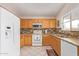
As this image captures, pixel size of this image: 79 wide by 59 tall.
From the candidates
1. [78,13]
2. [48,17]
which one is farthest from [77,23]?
[48,17]

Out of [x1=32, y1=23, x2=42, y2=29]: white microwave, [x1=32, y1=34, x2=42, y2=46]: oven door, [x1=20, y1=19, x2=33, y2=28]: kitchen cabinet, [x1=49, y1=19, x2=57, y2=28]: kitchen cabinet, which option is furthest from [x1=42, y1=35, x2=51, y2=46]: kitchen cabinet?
[x1=20, y1=19, x2=33, y2=28]: kitchen cabinet

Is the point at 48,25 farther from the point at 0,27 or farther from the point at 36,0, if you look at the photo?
the point at 36,0

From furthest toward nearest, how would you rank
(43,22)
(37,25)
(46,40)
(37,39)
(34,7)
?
1. (43,22)
2. (37,25)
3. (37,39)
4. (46,40)
5. (34,7)

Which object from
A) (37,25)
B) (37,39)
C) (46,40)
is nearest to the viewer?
(46,40)

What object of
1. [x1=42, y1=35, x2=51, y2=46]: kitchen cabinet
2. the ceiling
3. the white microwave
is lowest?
[x1=42, y1=35, x2=51, y2=46]: kitchen cabinet

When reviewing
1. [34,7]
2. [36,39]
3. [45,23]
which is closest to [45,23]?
[45,23]

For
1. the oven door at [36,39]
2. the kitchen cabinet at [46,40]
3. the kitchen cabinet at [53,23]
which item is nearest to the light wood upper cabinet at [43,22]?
the kitchen cabinet at [53,23]

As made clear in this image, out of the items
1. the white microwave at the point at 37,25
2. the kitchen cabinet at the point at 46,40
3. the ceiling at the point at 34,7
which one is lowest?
the kitchen cabinet at the point at 46,40

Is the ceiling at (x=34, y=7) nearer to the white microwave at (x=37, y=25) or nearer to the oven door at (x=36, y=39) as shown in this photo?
the white microwave at (x=37, y=25)

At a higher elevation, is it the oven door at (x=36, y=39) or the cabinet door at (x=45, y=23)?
the cabinet door at (x=45, y=23)

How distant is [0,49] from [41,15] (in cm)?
475

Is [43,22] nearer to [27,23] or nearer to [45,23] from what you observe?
[45,23]

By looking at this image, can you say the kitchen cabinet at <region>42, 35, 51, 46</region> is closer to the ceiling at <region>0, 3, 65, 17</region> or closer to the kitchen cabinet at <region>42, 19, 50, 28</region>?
the kitchen cabinet at <region>42, 19, 50, 28</region>

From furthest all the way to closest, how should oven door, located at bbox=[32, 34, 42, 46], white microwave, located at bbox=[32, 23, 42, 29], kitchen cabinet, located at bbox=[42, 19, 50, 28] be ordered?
kitchen cabinet, located at bbox=[42, 19, 50, 28] → white microwave, located at bbox=[32, 23, 42, 29] → oven door, located at bbox=[32, 34, 42, 46]
